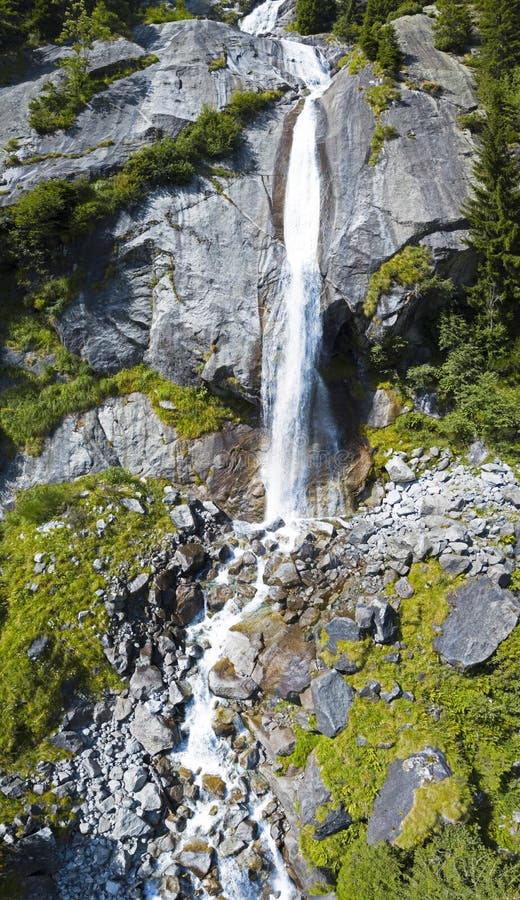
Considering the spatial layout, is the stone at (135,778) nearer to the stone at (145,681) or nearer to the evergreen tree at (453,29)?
the stone at (145,681)

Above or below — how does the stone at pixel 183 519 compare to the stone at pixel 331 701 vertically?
above

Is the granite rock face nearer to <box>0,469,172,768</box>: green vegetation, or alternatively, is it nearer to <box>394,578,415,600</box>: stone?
<box>394,578,415,600</box>: stone

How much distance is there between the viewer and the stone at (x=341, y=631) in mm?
10602

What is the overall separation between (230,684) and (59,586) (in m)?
5.29

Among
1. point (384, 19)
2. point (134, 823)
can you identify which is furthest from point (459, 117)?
point (134, 823)

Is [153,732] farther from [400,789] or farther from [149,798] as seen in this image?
[400,789]

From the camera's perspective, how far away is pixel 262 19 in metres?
34.4

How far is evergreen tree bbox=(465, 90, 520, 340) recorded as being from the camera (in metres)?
14.2

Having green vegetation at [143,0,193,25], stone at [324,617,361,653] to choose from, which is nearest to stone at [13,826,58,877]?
stone at [324,617,361,653]

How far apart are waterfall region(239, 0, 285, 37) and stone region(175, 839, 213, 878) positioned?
45.7 m

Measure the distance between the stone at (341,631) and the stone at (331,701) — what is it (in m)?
0.75

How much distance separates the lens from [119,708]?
35.3 ft

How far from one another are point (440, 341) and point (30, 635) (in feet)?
49.1

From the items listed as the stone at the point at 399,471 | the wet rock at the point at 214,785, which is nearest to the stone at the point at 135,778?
the wet rock at the point at 214,785
